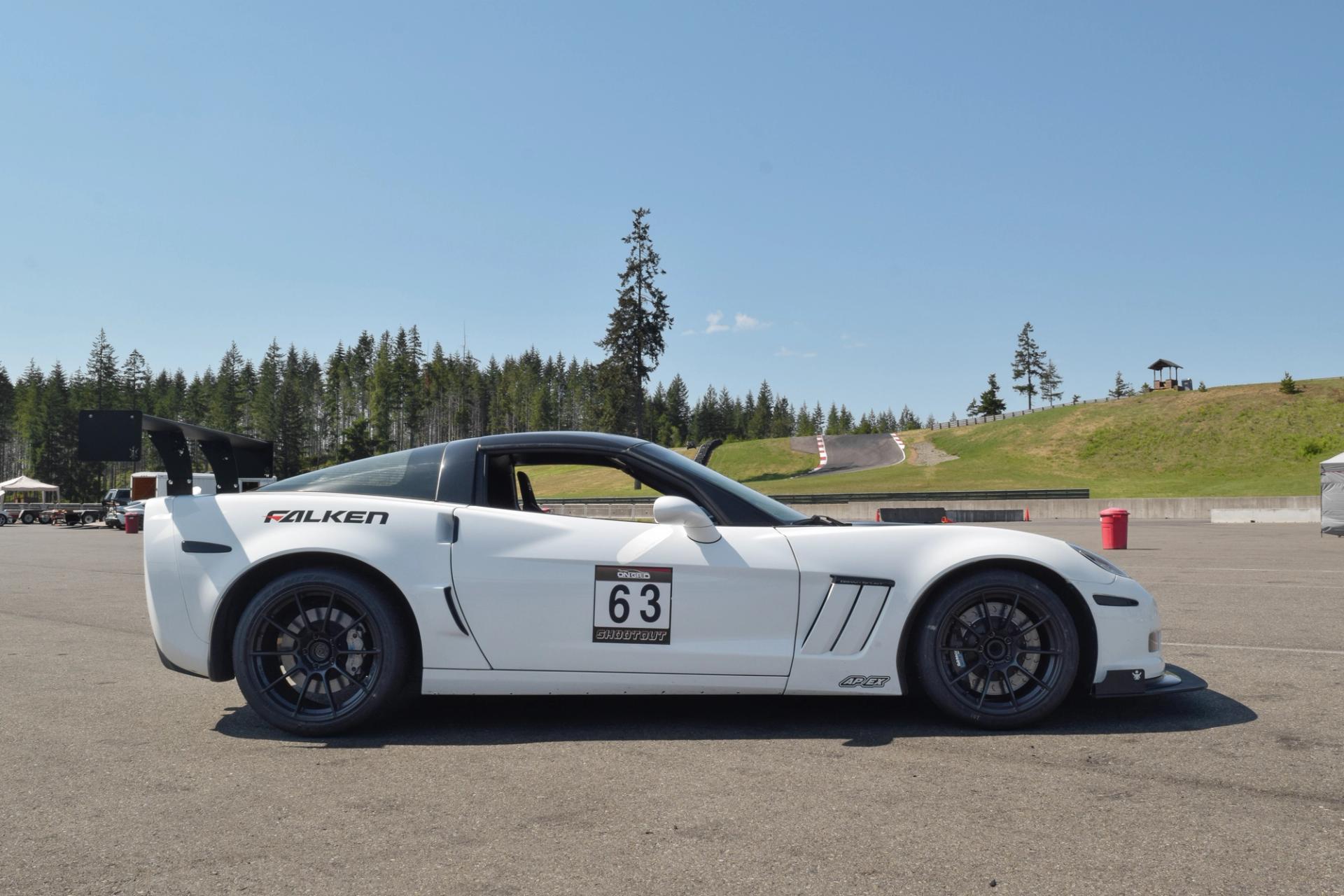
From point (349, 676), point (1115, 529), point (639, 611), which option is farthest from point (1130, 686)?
point (1115, 529)

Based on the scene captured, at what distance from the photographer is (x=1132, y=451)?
6969cm

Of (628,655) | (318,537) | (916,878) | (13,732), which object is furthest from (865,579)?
(13,732)

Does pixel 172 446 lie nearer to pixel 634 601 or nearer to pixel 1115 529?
pixel 634 601

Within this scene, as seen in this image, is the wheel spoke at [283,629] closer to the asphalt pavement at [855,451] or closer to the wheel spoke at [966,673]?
the wheel spoke at [966,673]

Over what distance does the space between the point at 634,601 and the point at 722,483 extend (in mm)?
762

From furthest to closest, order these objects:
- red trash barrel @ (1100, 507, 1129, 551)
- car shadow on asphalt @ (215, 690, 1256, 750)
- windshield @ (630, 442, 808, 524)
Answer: red trash barrel @ (1100, 507, 1129, 551) → windshield @ (630, 442, 808, 524) → car shadow on asphalt @ (215, 690, 1256, 750)

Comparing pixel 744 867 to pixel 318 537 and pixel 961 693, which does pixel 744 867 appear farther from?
pixel 318 537

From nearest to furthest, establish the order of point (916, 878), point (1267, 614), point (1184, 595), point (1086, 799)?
1. point (916, 878)
2. point (1086, 799)
3. point (1267, 614)
4. point (1184, 595)

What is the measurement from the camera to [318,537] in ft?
14.5

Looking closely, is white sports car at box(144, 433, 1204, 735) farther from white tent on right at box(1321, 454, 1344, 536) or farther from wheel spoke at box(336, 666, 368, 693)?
white tent on right at box(1321, 454, 1344, 536)

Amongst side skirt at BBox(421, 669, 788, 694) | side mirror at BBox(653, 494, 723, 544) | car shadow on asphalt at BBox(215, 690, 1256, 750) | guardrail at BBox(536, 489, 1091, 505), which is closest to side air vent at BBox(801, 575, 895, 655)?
side skirt at BBox(421, 669, 788, 694)

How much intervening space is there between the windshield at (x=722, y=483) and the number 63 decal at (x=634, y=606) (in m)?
0.56

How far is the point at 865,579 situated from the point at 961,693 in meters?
0.66

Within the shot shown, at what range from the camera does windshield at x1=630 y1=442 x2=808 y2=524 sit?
4.56 meters
